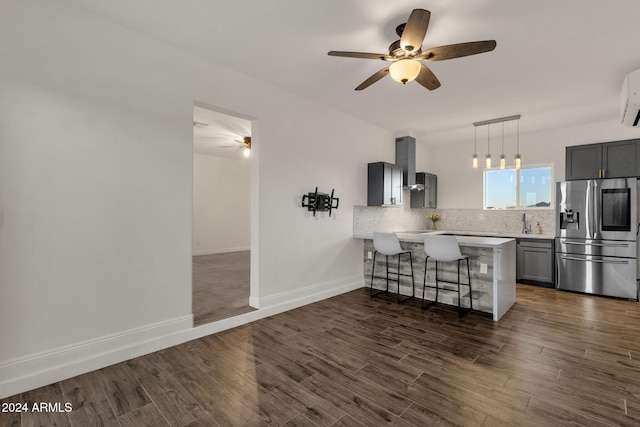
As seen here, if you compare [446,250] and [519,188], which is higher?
[519,188]

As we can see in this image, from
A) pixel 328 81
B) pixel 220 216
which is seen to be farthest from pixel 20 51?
pixel 220 216

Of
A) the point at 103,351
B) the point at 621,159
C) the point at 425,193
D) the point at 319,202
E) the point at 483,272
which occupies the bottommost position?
the point at 103,351

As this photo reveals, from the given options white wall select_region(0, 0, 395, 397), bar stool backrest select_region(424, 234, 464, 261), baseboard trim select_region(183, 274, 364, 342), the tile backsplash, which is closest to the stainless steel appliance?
the tile backsplash

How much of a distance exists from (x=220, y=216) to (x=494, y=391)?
Result: 800cm

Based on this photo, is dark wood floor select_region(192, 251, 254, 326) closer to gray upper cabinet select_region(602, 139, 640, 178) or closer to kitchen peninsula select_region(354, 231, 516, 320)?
kitchen peninsula select_region(354, 231, 516, 320)

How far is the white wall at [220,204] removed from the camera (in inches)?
332

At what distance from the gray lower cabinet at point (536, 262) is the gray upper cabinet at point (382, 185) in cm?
246

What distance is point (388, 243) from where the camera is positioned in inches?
173

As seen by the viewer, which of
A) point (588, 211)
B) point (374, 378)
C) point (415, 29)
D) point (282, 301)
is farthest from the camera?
point (588, 211)

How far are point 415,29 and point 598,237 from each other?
15.7ft

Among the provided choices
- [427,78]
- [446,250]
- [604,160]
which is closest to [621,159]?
[604,160]

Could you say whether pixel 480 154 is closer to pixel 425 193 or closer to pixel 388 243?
pixel 425 193

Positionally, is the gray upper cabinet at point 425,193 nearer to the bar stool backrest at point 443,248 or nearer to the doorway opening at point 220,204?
the bar stool backrest at point 443,248

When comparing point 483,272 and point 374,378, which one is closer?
point 374,378
